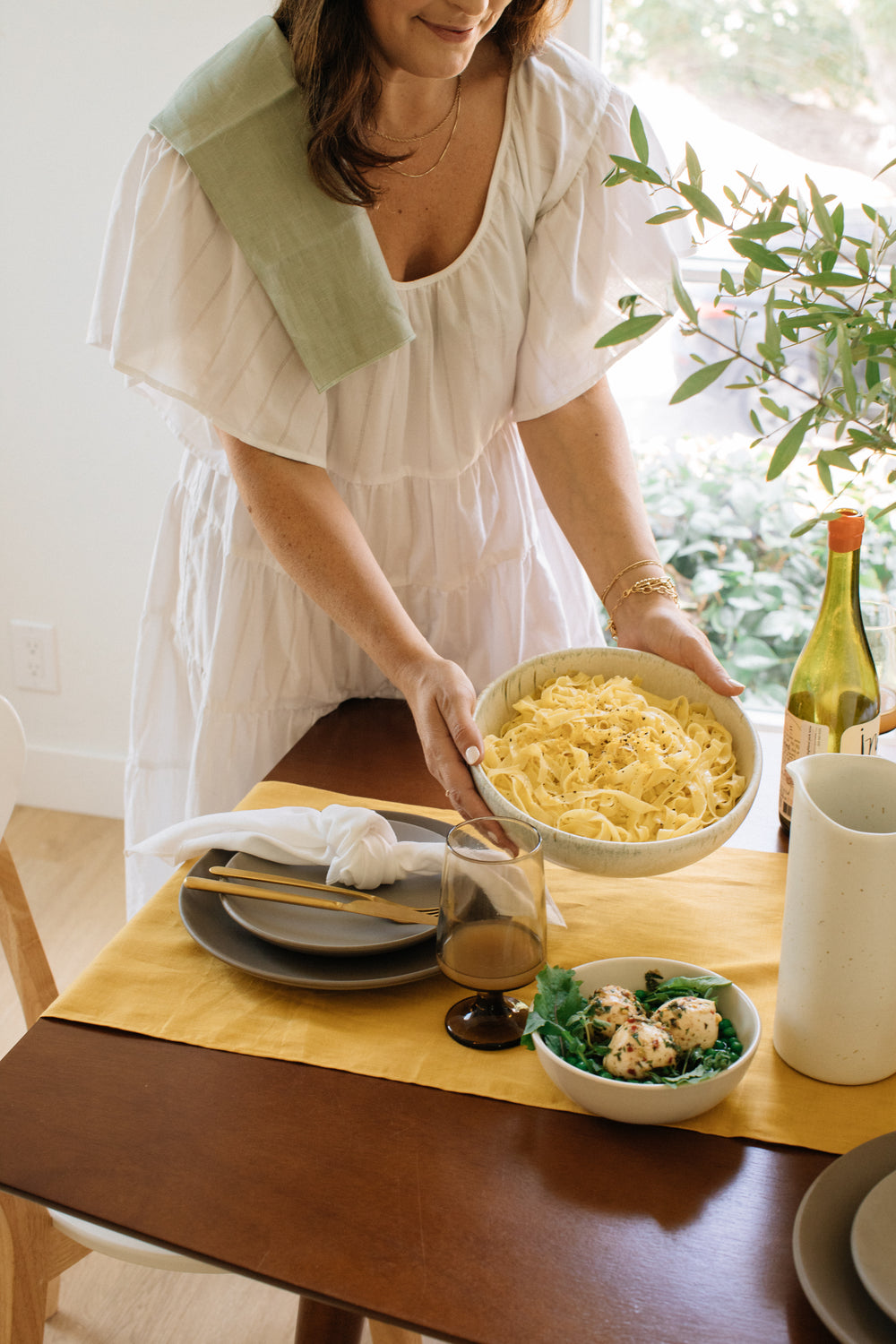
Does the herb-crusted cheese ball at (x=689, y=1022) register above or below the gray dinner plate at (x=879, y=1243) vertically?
above

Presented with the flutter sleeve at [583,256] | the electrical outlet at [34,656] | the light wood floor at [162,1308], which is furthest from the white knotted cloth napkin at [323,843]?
the electrical outlet at [34,656]

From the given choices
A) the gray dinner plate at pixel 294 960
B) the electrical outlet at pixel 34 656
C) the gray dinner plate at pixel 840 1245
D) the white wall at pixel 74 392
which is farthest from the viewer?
the electrical outlet at pixel 34 656

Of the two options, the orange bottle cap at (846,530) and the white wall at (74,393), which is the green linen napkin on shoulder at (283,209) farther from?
the white wall at (74,393)

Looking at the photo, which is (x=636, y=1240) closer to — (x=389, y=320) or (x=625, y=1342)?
(x=625, y=1342)

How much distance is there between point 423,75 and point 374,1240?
1095mm

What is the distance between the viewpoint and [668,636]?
4.05 ft

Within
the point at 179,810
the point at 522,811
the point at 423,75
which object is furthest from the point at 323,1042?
the point at 423,75

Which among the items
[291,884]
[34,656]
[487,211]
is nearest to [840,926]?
[291,884]

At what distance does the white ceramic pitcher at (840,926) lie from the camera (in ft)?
2.53

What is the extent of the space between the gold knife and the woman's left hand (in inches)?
15.5

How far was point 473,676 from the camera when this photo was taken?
5.04 ft

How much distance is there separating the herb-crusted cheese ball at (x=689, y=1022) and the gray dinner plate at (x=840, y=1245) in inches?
4.5

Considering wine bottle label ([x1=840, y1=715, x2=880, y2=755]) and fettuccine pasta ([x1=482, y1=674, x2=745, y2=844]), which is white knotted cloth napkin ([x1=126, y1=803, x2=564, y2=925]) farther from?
wine bottle label ([x1=840, y1=715, x2=880, y2=755])

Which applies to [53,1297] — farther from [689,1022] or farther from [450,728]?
[689,1022]
